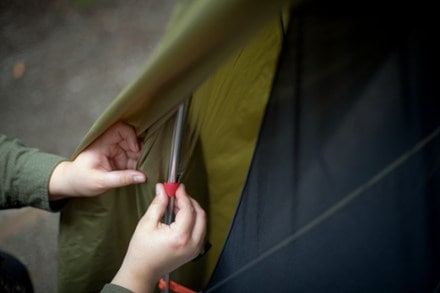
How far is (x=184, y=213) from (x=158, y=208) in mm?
39

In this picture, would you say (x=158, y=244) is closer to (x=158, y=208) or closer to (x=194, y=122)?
(x=158, y=208)

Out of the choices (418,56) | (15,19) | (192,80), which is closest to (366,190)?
(418,56)

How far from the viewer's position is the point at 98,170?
0.54 m

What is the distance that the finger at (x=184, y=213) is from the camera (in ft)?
1.62

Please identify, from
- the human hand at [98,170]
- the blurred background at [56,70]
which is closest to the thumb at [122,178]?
the human hand at [98,170]

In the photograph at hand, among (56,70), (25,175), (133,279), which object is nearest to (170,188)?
(133,279)

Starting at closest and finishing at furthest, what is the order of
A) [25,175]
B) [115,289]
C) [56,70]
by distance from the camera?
[115,289]
[25,175]
[56,70]

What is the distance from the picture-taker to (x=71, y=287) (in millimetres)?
670

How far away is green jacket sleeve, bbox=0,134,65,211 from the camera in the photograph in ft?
1.89

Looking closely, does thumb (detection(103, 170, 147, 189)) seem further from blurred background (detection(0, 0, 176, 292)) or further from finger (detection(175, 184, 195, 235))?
blurred background (detection(0, 0, 176, 292))

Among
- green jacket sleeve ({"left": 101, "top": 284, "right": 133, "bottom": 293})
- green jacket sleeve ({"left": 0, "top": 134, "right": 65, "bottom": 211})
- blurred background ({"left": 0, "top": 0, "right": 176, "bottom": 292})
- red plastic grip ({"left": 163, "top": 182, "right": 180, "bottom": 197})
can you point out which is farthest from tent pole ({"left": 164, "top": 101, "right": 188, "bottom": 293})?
blurred background ({"left": 0, "top": 0, "right": 176, "bottom": 292})

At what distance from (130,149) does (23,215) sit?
3.10 ft

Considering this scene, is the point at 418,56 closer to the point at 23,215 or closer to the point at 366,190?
the point at 366,190

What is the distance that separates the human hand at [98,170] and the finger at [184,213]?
67 mm
